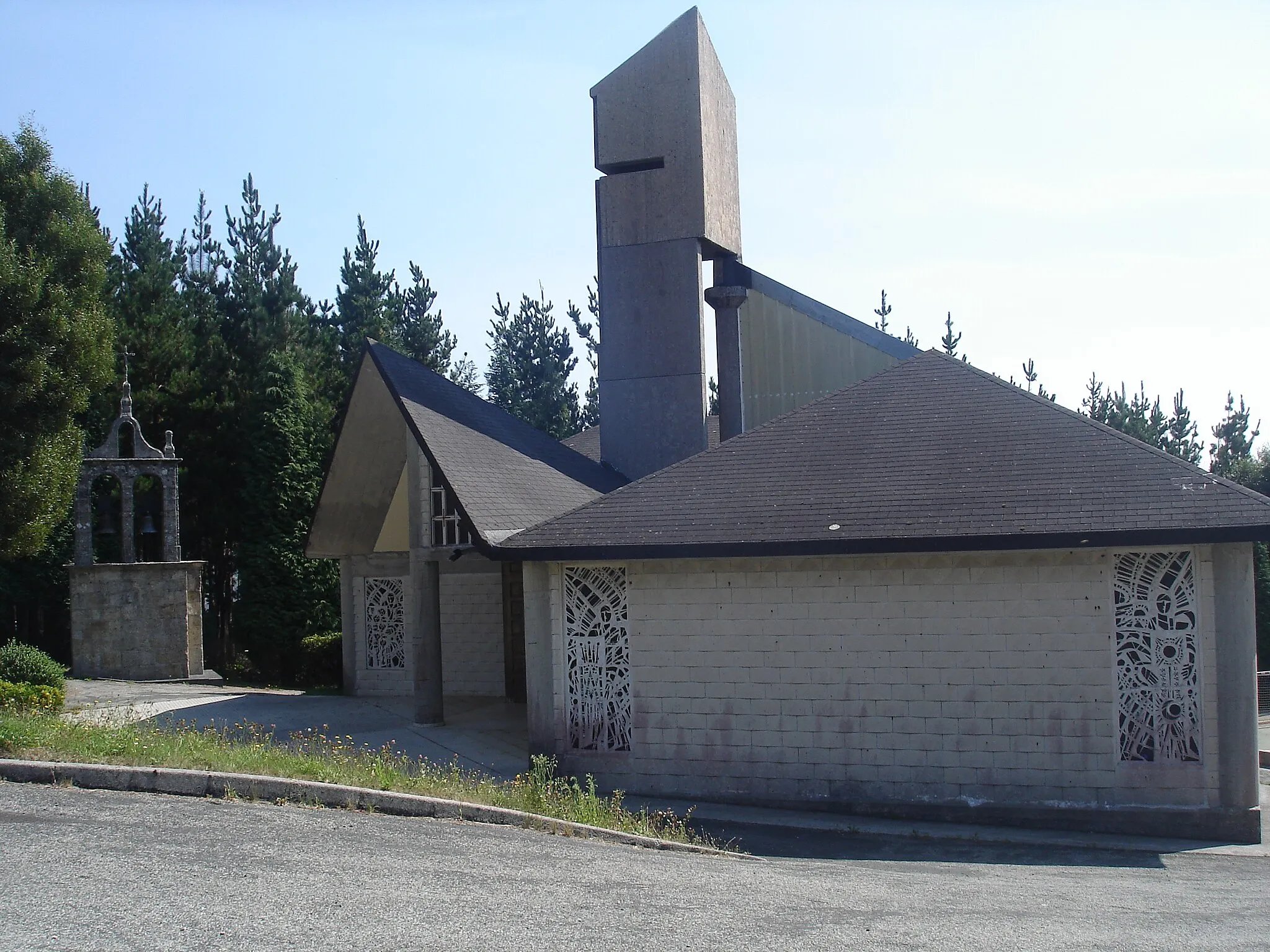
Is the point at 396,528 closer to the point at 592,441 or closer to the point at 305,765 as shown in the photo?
the point at 592,441

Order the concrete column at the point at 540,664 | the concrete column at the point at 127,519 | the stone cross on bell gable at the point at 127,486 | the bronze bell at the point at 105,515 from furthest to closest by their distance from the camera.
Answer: the bronze bell at the point at 105,515
the concrete column at the point at 127,519
the stone cross on bell gable at the point at 127,486
the concrete column at the point at 540,664

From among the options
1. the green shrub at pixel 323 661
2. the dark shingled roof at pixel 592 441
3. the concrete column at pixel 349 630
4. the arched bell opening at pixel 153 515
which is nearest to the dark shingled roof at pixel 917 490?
the concrete column at pixel 349 630

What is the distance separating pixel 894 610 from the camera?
1153cm

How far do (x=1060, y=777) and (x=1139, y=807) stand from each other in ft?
2.46

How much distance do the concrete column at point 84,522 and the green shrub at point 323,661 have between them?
4524 mm

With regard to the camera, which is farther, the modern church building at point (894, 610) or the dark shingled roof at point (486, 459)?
the dark shingled roof at point (486, 459)

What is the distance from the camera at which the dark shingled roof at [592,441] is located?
22469 mm

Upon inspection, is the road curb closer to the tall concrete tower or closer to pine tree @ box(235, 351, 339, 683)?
the tall concrete tower

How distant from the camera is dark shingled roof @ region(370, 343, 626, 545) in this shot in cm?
1378

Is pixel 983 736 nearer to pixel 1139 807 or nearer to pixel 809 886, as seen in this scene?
pixel 1139 807

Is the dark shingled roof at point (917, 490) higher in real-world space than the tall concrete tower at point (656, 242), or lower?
lower

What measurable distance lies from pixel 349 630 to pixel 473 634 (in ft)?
6.98

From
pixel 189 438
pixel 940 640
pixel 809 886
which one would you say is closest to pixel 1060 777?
pixel 940 640

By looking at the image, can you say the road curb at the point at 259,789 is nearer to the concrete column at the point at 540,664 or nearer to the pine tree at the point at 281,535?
the concrete column at the point at 540,664
